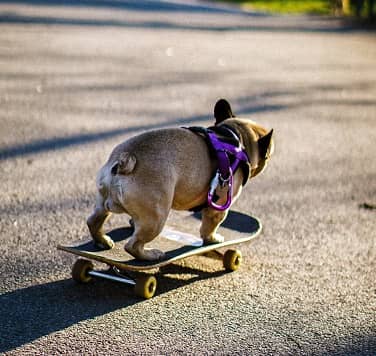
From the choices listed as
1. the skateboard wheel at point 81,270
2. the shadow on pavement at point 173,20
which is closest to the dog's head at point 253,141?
the skateboard wheel at point 81,270

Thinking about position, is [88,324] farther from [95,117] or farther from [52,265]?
[95,117]

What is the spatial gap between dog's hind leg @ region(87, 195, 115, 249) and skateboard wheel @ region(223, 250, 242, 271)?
679mm

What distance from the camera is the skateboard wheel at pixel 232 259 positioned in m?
4.29

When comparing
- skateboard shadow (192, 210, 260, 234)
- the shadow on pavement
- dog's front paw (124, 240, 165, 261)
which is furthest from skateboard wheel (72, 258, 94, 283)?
the shadow on pavement

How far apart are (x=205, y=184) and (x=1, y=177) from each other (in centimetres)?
244

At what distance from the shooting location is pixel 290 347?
3438 mm

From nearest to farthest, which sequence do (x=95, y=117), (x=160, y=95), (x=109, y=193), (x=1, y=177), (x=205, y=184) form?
(x=109, y=193)
(x=205, y=184)
(x=1, y=177)
(x=95, y=117)
(x=160, y=95)

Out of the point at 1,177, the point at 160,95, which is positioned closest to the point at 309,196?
the point at 1,177

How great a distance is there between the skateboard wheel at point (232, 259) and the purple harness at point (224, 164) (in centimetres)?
32

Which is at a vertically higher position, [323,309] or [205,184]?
[205,184]

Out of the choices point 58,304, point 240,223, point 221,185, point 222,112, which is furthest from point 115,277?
point 222,112

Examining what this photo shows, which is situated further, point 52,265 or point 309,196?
point 309,196

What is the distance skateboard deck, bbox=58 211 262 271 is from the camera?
3811 millimetres

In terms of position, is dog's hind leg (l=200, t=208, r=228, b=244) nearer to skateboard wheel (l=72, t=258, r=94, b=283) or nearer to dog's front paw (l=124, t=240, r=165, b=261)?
dog's front paw (l=124, t=240, r=165, b=261)
